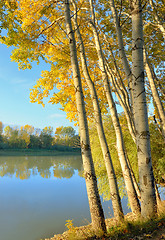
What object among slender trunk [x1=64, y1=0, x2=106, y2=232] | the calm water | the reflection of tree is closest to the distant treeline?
the reflection of tree

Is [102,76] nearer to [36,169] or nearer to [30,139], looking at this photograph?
[36,169]

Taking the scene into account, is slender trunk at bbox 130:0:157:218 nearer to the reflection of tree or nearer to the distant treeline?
the reflection of tree

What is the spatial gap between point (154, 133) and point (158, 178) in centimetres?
250

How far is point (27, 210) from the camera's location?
10.3 metres

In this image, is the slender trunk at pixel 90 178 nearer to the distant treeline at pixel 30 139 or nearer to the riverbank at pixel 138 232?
the riverbank at pixel 138 232

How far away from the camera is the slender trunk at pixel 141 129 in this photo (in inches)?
121

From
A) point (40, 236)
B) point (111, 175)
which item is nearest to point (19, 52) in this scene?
point (111, 175)

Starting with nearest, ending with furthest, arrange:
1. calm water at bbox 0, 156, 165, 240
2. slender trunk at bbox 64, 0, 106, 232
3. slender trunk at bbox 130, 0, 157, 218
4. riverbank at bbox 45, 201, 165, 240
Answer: riverbank at bbox 45, 201, 165, 240 < slender trunk at bbox 130, 0, 157, 218 < slender trunk at bbox 64, 0, 106, 232 < calm water at bbox 0, 156, 165, 240

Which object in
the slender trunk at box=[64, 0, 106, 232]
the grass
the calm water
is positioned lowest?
the calm water

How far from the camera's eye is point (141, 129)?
3186 millimetres

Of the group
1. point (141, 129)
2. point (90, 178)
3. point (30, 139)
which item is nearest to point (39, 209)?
point (90, 178)

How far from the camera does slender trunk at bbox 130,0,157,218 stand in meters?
3.08

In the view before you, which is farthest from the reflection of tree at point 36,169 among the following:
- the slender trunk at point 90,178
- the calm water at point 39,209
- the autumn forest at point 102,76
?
the slender trunk at point 90,178

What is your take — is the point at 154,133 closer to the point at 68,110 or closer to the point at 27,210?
the point at 68,110
